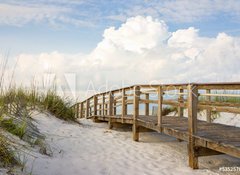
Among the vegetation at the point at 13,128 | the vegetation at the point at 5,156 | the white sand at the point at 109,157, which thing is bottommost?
the white sand at the point at 109,157

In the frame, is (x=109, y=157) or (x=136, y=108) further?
(x=136, y=108)

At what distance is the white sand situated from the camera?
5237 mm

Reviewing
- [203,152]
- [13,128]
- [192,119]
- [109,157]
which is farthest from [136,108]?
[13,128]

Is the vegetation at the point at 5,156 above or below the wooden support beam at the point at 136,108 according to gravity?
below

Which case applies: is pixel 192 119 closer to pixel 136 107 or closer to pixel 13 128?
pixel 136 107

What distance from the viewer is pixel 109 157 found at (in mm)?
6434

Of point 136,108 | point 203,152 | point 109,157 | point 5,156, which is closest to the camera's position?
point 5,156

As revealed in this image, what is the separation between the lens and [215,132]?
6.61 metres

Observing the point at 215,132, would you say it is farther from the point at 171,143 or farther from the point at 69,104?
the point at 69,104

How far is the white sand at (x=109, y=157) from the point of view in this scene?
206 inches

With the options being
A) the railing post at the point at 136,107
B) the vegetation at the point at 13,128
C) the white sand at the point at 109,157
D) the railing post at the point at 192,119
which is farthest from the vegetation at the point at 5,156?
the railing post at the point at 136,107

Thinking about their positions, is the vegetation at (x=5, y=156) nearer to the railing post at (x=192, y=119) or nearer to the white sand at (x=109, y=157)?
the white sand at (x=109, y=157)

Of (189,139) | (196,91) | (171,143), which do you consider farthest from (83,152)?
(171,143)

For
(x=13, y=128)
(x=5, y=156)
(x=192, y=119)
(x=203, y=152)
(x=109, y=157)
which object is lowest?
(x=109, y=157)
